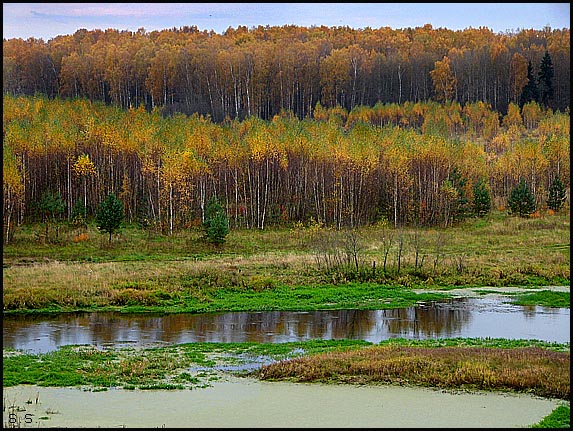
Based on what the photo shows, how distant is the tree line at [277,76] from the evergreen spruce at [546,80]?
0.16 m

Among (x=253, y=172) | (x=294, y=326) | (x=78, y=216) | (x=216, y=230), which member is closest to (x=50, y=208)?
(x=78, y=216)

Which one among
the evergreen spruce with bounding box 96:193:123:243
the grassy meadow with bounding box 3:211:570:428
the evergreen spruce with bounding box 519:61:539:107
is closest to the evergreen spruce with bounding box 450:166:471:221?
the grassy meadow with bounding box 3:211:570:428

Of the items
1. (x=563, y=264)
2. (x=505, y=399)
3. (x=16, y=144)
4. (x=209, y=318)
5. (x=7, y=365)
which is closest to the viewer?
(x=505, y=399)

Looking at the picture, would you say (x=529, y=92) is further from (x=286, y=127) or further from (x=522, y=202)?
(x=522, y=202)

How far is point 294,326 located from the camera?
96.4 ft

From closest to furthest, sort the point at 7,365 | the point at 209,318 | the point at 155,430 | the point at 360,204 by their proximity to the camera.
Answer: the point at 155,430
the point at 7,365
the point at 209,318
the point at 360,204

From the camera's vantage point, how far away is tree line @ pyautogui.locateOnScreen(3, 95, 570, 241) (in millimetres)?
62750

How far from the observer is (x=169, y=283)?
37500mm

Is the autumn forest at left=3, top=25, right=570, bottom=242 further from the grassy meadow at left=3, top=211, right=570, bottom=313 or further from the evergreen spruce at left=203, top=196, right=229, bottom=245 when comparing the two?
the evergreen spruce at left=203, top=196, right=229, bottom=245

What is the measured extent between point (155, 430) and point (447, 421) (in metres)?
6.08

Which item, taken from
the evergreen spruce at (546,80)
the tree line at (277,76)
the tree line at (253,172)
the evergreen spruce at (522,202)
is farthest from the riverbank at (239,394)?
the evergreen spruce at (546,80)

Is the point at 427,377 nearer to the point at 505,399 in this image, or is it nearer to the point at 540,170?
the point at 505,399

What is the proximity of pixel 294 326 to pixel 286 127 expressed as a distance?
52.9m

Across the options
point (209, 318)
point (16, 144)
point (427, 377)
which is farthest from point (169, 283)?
point (16, 144)
